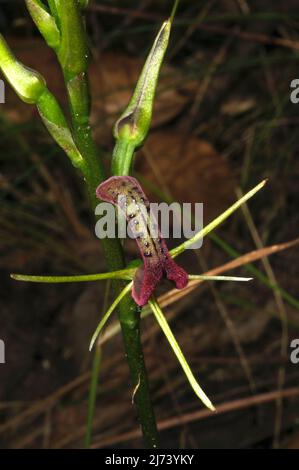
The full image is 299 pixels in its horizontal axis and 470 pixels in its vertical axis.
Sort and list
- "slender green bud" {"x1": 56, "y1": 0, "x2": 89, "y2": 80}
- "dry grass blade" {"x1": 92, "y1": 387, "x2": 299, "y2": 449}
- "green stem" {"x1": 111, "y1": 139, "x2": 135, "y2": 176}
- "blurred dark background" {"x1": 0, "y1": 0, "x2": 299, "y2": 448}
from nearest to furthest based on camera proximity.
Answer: "slender green bud" {"x1": 56, "y1": 0, "x2": 89, "y2": 80} < "green stem" {"x1": 111, "y1": 139, "x2": 135, "y2": 176} < "dry grass blade" {"x1": 92, "y1": 387, "x2": 299, "y2": 449} < "blurred dark background" {"x1": 0, "y1": 0, "x2": 299, "y2": 448}

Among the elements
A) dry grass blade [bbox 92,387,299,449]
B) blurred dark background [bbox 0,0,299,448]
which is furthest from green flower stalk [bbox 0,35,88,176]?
dry grass blade [bbox 92,387,299,449]

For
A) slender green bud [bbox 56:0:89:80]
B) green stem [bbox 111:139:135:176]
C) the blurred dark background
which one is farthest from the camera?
the blurred dark background

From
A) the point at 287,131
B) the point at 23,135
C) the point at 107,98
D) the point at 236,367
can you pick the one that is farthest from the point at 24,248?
the point at 287,131

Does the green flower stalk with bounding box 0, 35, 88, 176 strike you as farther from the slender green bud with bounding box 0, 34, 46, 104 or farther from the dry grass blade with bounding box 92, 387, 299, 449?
the dry grass blade with bounding box 92, 387, 299, 449

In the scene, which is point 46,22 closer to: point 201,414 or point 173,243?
point 201,414

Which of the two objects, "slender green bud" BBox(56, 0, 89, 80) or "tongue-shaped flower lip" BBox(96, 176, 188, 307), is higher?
"slender green bud" BBox(56, 0, 89, 80)

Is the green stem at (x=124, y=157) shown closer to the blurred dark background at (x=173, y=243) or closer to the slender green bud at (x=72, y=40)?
the slender green bud at (x=72, y=40)
